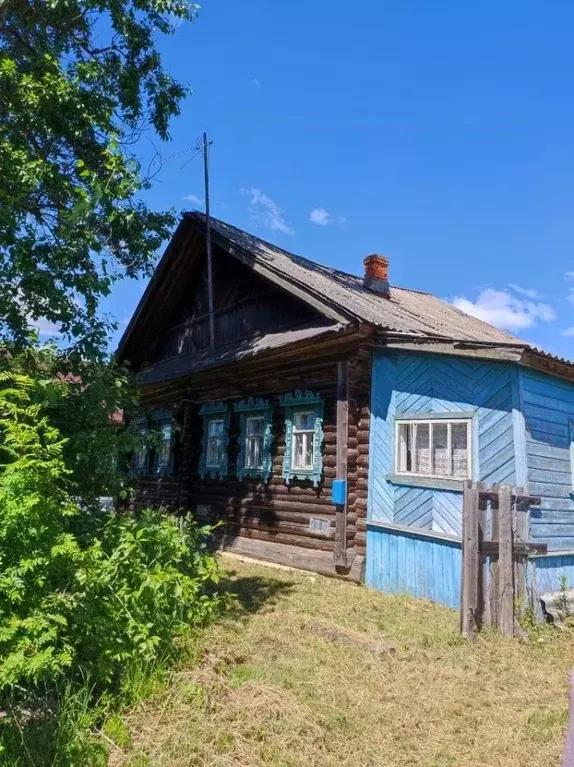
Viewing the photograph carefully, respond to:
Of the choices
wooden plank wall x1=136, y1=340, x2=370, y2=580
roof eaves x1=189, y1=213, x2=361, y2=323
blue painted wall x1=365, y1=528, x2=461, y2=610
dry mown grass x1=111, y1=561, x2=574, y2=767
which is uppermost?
roof eaves x1=189, y1=213, x2=361, y2=323

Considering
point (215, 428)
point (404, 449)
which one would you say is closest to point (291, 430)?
point (404, 449)

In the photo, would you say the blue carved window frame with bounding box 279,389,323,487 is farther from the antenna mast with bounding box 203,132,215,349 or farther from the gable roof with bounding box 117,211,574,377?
the antenna mast with bounding box 203,132,215,349

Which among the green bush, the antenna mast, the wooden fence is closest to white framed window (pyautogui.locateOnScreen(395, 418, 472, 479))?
the wooden fence

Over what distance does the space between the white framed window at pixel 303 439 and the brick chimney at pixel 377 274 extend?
4.31 metres

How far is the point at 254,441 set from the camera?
11.0 meters

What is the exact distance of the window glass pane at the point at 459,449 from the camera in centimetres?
741

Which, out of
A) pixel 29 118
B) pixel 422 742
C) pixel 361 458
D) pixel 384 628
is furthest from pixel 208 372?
pixel 422 742

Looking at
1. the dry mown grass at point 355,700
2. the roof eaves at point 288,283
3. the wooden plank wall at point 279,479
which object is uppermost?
the roof eaves at point 288,283

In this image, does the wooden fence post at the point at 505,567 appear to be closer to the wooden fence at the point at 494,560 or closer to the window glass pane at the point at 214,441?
the wooden fence at the point at 494,560

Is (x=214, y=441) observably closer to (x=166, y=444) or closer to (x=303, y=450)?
(x=166, y=444)

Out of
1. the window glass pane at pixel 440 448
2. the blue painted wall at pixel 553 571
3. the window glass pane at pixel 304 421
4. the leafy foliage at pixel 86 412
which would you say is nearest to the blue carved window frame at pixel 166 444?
the window glass pane at pixel 304 421

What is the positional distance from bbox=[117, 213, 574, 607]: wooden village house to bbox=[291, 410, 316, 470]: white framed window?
0.03m

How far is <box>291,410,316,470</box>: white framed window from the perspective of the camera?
9.67 m

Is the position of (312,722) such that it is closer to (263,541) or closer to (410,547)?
(410,547)
